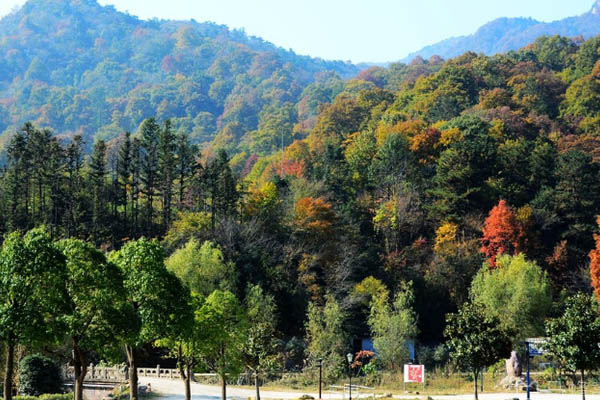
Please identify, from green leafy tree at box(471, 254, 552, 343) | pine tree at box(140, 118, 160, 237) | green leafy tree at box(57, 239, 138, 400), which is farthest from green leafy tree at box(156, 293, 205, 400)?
pine tree at box(140, 118, 160, 237)

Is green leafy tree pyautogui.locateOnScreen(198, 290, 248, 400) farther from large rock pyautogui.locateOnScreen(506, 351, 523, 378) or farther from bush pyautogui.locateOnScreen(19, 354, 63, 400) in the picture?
large rock pyautogui.locateOnScreen(506, 351, 523, 378)

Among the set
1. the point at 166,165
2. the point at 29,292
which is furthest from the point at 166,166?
the point at 29,292

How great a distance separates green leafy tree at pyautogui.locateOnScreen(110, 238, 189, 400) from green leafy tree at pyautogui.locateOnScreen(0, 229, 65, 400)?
3730 millimetres

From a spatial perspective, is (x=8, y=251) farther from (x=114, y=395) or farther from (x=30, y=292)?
(x=114, y=395)

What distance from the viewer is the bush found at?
4056 centimetres

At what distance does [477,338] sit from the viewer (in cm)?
3509

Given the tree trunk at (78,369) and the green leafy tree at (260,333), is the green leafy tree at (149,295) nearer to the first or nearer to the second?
the tree trunk at (78,369)

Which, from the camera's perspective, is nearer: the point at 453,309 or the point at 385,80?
the point at 453,309

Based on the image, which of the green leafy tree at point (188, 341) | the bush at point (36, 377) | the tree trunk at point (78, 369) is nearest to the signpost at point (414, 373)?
the green leafy tree at point (188, 341)

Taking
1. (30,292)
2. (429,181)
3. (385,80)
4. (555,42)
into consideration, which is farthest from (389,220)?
(385,80)

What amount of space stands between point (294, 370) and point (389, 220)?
61.5 ft

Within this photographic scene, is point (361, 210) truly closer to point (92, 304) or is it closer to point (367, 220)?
point (367, 220)

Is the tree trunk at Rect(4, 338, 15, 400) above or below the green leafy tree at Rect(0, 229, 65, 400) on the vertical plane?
below

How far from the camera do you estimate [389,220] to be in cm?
6650
